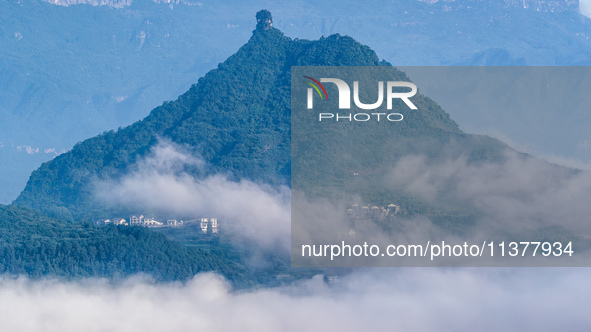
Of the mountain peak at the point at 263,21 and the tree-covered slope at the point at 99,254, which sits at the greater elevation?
the mountain peak at the point at 263,21

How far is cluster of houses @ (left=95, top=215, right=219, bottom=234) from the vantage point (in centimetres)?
A: 8144

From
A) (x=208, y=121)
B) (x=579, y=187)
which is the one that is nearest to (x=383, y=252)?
(x=579, y=187)

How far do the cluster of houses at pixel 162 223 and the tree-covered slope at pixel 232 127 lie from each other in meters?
3.28

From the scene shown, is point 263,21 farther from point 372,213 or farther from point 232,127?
point 372,213

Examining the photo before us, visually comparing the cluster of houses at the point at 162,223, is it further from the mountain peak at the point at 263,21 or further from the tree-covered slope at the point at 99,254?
the mountain peak at the point at 263,21

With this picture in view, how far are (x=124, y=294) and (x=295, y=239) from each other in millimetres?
13070

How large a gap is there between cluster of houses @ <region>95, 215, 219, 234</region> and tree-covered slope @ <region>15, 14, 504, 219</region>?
10.8ft

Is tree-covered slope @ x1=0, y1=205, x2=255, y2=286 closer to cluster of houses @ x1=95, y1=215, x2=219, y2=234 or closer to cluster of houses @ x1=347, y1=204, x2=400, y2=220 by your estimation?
cluster of houses @ x1=347, y1=204, x2=400, y2=220

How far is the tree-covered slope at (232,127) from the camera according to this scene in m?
88.2

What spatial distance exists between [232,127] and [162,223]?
453 inches

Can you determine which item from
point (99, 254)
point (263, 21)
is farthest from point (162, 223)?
point (263, 21)

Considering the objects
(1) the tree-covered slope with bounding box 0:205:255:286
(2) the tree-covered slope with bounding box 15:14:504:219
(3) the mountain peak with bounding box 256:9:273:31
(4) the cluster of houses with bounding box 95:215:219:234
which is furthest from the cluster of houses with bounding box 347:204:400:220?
(3) the mountain peak with bounding box 256:9:273:31

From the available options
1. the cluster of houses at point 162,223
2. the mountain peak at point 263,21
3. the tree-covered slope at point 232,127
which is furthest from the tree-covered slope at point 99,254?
the mountain peak at point 263,21

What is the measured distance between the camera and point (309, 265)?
73.0m
